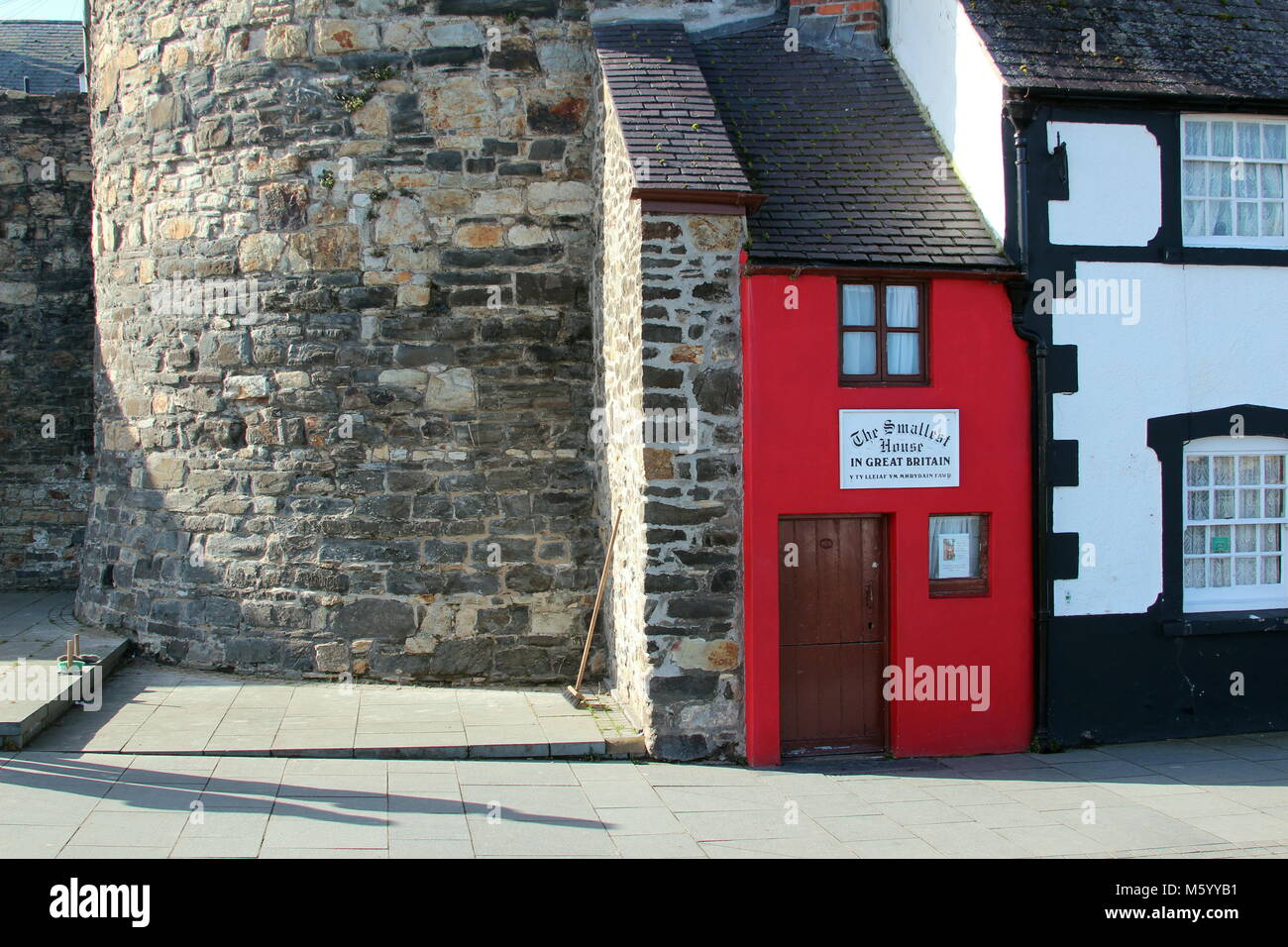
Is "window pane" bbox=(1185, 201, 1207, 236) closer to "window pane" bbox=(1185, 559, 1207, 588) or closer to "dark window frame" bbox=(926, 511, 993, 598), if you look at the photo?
"window pane" bbox=(1185, 559, 1207, 588)

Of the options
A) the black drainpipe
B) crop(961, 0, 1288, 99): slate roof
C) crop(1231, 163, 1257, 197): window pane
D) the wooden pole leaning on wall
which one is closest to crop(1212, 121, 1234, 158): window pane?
crop(1231, 163, 1257, 197): window pane

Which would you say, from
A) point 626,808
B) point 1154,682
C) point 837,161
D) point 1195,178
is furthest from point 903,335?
point 626,808

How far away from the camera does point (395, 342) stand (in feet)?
31.3

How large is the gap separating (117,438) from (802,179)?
264 inches

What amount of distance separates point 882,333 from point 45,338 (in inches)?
402

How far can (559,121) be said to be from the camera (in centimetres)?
970

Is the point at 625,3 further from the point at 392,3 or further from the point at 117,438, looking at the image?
the point at 117,438

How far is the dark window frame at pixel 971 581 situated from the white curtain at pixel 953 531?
0.03 meters

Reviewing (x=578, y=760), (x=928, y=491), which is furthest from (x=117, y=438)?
(x=928, y=491)

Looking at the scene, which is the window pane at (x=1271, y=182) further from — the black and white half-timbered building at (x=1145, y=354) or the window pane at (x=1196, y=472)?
the window pane at (x=1196, y=472)

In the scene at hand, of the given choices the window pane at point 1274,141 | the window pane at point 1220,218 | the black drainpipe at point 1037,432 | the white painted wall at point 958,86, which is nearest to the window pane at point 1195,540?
the black drainpipe at point 1037,432

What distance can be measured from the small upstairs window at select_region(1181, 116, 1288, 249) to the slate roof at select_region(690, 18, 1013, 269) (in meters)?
1.77

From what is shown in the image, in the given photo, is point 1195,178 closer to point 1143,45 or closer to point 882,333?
point 1143,45

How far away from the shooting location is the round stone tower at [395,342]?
949 centimetres
